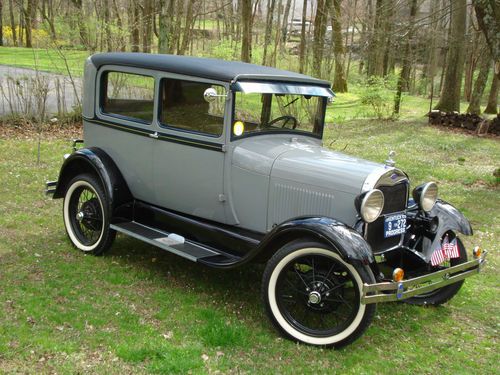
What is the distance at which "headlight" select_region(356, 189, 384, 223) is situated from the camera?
11.8 feet

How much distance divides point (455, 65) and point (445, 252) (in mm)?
16489

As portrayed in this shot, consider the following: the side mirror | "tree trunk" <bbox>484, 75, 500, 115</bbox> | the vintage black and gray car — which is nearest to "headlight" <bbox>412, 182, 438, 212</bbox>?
the vintage black and gray car

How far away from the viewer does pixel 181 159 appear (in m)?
4.53

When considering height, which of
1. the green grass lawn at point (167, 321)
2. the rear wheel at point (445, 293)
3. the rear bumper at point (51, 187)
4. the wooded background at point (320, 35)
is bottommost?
the green grass lawn at point (167, 321)

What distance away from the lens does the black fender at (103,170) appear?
4918 millimetres

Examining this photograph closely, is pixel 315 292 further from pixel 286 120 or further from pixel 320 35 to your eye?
pixel 320 35

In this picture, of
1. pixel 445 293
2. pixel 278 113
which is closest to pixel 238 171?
pixel 278 113

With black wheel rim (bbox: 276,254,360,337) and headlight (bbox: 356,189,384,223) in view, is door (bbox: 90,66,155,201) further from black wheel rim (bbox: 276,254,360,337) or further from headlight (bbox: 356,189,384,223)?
headlight (bbox: 356,189,384,223)

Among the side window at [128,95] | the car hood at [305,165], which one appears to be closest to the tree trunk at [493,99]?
the car hood at [305,165]

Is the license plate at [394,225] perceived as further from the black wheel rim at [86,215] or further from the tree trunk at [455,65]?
the tree trunk at [455,65]

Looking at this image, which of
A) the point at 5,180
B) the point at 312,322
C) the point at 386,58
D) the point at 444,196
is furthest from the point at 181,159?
the point at 386,58

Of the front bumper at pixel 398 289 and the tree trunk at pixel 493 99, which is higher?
the tree trunk at pixel 493 99

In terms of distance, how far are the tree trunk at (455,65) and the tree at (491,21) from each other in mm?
9401

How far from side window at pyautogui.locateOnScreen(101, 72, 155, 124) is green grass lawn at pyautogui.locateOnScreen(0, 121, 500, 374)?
4.84 ft
